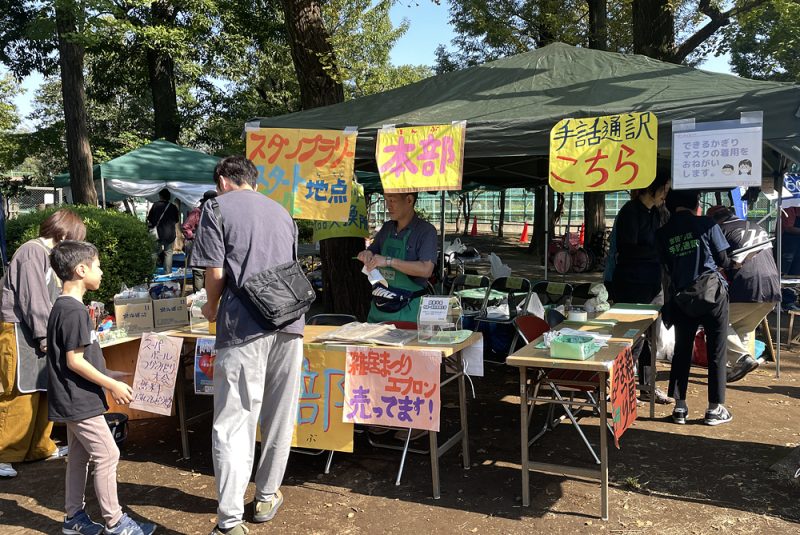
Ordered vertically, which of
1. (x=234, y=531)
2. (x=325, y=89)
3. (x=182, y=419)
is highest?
(x=325, y=89)

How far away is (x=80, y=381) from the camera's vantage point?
2.89 metres

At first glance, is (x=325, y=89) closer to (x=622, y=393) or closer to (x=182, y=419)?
(x=182, y=419)

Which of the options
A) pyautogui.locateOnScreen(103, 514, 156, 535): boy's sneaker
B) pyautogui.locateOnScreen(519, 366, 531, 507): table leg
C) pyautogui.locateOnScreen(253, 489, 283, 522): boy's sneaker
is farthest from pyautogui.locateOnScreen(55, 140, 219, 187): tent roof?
pyautogui.locateOnScreen(519, 366, 531, 507): table leg

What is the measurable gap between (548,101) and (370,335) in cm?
205

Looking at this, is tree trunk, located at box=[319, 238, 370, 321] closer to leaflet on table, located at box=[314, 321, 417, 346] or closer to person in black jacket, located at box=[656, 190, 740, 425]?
leaflet on table, located at box=[314, 321, 417, 346]

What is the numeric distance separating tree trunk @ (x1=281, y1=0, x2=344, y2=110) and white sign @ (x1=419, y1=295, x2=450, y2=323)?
3.54 metres

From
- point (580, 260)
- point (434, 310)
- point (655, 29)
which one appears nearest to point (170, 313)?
point (434, 310)

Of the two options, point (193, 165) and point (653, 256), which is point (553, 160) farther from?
point (193, 165)

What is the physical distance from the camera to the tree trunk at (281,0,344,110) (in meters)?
6.28

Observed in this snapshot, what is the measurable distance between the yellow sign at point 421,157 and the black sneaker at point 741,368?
10.1 feet

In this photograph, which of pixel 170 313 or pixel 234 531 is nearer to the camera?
pixel 234 531

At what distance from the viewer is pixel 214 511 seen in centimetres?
337

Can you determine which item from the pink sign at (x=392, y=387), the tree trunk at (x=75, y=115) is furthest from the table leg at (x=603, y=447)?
the tree trunk at (x=75, y=115)

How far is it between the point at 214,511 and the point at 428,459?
1.36 metres
